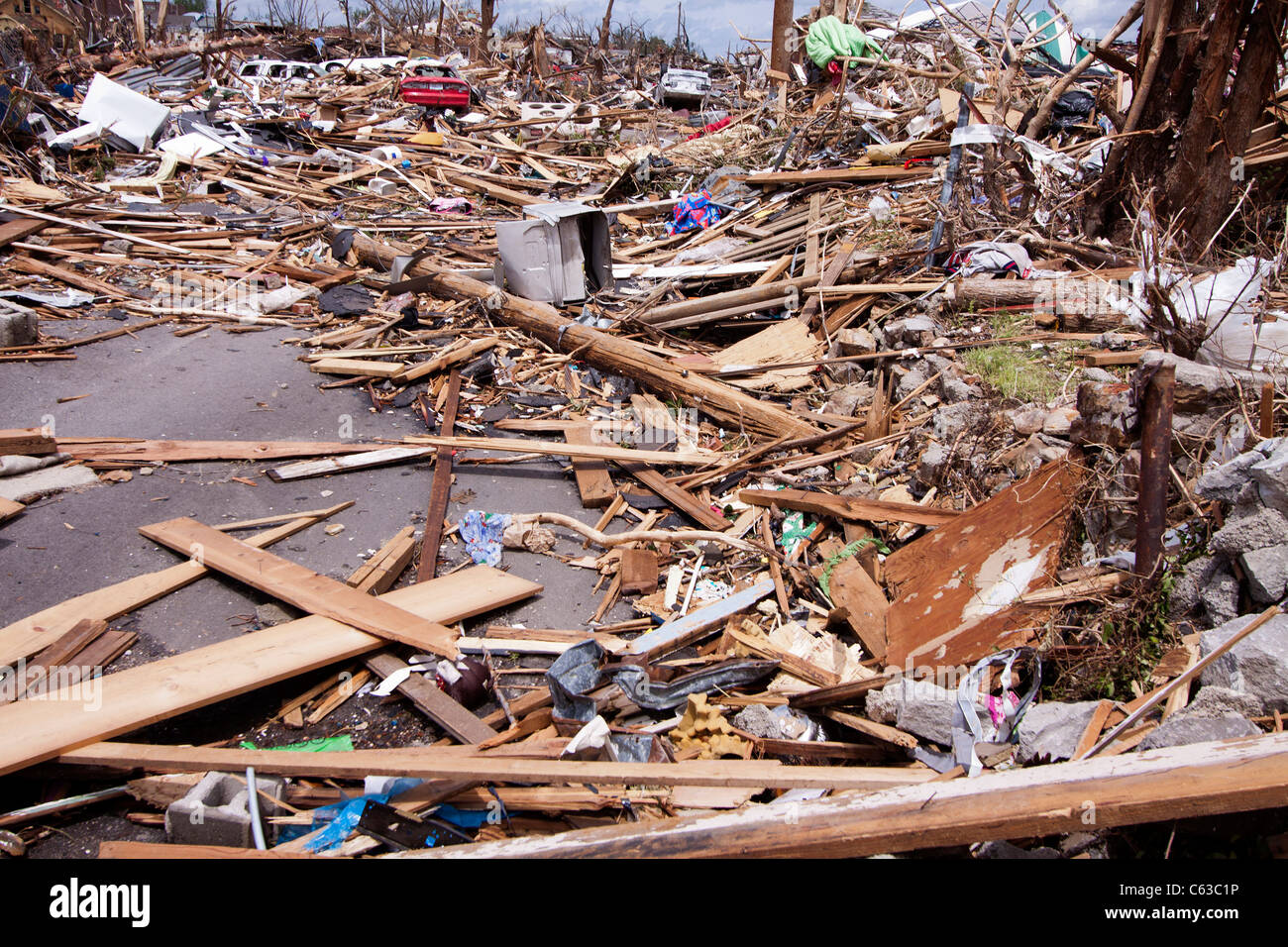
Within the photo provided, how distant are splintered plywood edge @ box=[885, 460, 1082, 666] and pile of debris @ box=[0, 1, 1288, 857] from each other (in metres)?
0.02

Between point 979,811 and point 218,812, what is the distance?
8.09ft

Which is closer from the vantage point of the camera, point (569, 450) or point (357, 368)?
point (569, 450)

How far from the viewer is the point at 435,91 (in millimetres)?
17359

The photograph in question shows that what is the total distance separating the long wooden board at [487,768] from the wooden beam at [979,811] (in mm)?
355

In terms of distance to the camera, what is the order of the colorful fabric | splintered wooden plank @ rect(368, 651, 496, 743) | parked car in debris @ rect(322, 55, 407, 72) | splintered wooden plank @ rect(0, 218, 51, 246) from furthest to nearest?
parked car in debris @ rect(322, 55, 407, 72) < the colorful fabric < splintered wooden plank @ rect(0, 218, 51, 246) < splintered wooden plank @ rect(368, 651, 496, 743)

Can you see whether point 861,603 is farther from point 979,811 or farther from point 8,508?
point 8,508

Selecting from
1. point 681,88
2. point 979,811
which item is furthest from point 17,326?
point 681,88

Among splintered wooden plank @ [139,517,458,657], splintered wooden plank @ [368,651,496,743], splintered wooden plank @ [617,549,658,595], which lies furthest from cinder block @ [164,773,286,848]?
splintered wooden plank @ [617,549,658,595]

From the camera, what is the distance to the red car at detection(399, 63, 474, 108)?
17.3m

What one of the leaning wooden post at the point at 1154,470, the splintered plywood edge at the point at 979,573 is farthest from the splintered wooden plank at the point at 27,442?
the leaning wooden post at the point at 1154,470

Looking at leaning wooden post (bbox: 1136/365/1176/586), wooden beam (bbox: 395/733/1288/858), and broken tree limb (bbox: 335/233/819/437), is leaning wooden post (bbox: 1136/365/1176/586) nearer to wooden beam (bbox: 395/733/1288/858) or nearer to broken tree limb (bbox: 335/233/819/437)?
wooden beam (bbox: 395/733/1288/858)

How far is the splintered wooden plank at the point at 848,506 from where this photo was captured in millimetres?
4348

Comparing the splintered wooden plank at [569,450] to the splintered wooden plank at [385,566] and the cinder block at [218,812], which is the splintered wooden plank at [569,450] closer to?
the splintered wooden plank at [385,566]
